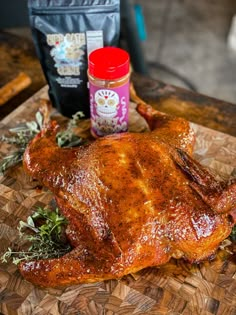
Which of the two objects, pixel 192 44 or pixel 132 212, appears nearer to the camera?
pixel 132 212

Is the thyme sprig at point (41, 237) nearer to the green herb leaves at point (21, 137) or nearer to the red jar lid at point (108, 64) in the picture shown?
the green herb leaves at point (21, 137)

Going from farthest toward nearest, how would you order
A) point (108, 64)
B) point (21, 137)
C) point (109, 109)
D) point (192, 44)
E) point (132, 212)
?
point (192, 44) < point (21, 137) < point (109, 109) < point (108, 64) < point (132, 212)

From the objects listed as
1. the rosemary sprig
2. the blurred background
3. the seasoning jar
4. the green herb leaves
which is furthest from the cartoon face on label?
the blurred background

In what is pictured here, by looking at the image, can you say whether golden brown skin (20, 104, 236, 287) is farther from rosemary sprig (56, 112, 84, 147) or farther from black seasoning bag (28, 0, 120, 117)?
black seasoning bag (28, 0, 120, 117)

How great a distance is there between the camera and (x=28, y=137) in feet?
5.11

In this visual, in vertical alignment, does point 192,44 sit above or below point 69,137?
below

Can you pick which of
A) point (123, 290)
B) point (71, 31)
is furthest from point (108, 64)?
point (123, 290)

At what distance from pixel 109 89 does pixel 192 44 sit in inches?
86.3

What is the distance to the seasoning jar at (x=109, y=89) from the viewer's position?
4.38 ft

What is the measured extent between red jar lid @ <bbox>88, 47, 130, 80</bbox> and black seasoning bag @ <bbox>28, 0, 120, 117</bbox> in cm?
14

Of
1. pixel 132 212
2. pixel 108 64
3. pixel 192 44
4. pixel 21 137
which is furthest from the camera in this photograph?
pixel 192 44

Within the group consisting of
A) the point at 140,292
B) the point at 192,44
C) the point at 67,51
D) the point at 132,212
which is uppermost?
the point at 67,51

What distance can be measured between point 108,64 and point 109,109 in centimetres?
16

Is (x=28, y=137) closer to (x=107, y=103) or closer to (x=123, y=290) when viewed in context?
(x=107, y=103)
